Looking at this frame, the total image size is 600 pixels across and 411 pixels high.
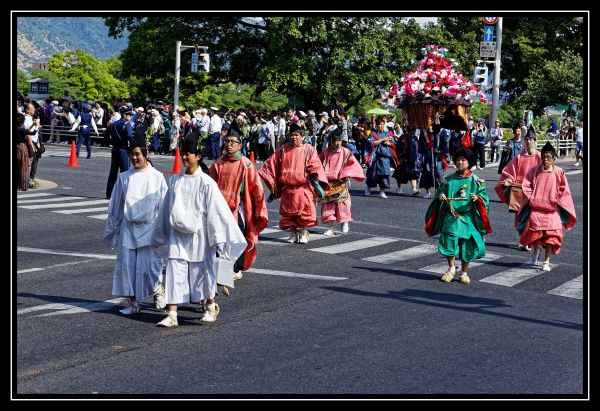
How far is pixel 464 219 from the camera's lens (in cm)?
1220

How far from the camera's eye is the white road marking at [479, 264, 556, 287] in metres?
12.3

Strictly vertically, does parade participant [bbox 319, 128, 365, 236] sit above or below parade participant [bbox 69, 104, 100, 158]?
below

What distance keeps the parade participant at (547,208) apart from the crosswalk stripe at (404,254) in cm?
150

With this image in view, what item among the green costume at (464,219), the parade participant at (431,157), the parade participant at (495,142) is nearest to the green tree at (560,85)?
the parade participant at (495,142)

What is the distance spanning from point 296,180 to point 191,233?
19.5ft

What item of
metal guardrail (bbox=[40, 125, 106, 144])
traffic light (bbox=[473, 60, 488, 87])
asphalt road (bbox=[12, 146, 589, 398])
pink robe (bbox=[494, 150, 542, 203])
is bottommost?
asphalt road (bbox=[12, 146, 589, 398])

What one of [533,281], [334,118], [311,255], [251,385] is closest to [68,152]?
[334,118]

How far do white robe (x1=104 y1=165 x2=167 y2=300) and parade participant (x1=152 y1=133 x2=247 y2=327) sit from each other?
0.88 ft

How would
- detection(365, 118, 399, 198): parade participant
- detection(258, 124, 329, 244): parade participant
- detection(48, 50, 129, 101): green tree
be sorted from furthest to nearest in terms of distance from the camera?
detection(48, 50, 129, 101): green tree, detection(365, 118, 399, 198): parade participant, detection(258, 124, 329, 244): parade participant

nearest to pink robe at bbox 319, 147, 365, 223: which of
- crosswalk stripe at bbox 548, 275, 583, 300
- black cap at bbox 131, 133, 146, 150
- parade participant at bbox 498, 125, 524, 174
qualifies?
crosswalk stripe at bbox 548, 275, 583, 300

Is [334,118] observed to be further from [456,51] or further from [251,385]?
[251,385]

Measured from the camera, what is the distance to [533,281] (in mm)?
12555

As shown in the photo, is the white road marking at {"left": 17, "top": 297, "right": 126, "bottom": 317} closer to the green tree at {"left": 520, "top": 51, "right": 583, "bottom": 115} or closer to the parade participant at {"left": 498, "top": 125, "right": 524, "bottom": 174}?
the parade participant at {"left": 498, "top": 125, "right": 524, "bottom": 174}

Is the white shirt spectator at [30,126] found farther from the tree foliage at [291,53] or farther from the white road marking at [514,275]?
the tree foliage at [291,53]
